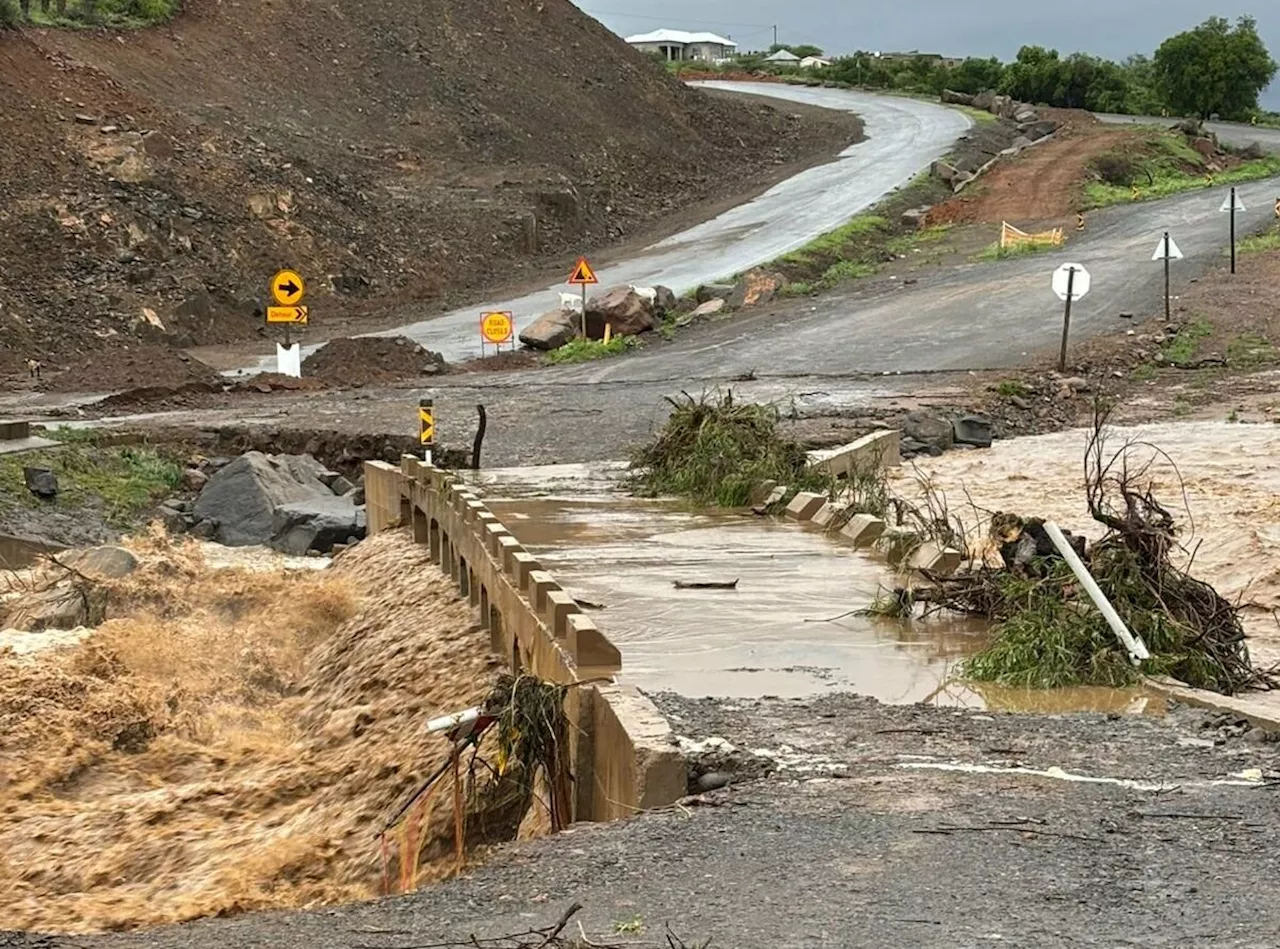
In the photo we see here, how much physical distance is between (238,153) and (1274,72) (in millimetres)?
46218

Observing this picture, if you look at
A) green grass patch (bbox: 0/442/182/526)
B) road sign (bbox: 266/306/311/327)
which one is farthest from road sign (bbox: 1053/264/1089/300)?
green grass patch (bbox: 0/442/182/526)

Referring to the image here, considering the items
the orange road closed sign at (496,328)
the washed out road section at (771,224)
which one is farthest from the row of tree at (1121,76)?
the orange road closed sign at (496,328)

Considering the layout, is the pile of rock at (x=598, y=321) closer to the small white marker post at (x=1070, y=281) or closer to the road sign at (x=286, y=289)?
the road sign at (x=286, y=289)

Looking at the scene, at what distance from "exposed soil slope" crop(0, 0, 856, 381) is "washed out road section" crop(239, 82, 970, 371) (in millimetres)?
2305

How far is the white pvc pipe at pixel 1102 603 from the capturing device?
36.5 ft

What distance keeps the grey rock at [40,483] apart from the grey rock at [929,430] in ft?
40.2

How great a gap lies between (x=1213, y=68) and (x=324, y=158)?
40699mm

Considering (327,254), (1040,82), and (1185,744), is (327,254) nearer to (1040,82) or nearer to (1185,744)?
(1185,744)

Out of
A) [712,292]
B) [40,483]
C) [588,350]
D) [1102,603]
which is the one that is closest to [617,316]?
[588,350]

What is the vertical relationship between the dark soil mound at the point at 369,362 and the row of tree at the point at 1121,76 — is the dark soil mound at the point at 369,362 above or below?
below

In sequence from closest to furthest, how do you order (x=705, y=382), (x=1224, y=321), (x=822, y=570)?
1. (x=822, y=570)
2. (x=705, y=382)
3. (x=1224, y=321)

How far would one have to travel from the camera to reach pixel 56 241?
3778 cm

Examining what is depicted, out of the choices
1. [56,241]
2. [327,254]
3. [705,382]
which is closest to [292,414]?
[705,382]

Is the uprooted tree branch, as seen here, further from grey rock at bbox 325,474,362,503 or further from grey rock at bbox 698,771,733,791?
grey rock at bbox 325,474,362,503
